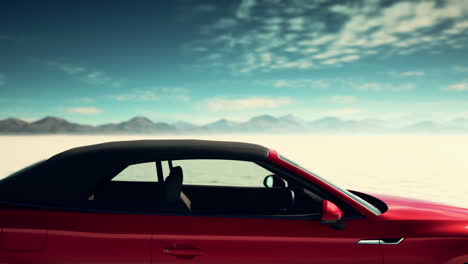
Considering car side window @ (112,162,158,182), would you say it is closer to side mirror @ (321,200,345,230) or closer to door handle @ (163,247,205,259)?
door handle @ (163,247,205,259)

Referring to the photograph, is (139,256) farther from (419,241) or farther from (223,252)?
(419,241)

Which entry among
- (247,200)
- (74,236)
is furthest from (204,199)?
(74,236)

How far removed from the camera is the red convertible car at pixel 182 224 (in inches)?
94.5

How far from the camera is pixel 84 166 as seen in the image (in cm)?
268

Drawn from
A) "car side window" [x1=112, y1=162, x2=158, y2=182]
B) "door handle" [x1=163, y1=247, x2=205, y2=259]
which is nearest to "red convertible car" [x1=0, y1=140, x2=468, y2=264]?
"door handle" [x1=163, y1=247, x2=205, y2=259]

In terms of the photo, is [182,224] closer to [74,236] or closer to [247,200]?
[74,236]

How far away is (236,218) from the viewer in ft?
8.28

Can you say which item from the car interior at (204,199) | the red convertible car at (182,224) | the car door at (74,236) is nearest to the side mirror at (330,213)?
the red convertible car at (182,224)

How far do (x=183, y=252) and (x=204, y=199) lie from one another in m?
1.24

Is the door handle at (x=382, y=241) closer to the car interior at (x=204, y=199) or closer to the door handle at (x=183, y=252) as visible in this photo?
the car interior at (x=204, y=199)

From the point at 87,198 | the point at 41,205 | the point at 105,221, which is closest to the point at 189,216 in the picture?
the point at 105,221

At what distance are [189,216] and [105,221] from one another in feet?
1.72

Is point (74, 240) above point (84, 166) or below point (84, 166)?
below

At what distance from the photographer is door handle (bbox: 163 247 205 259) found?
7.80ft
